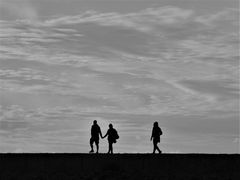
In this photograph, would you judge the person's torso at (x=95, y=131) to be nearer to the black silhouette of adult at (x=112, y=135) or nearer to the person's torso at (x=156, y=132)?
the black silhouette of adult at (x=112, y=135)
